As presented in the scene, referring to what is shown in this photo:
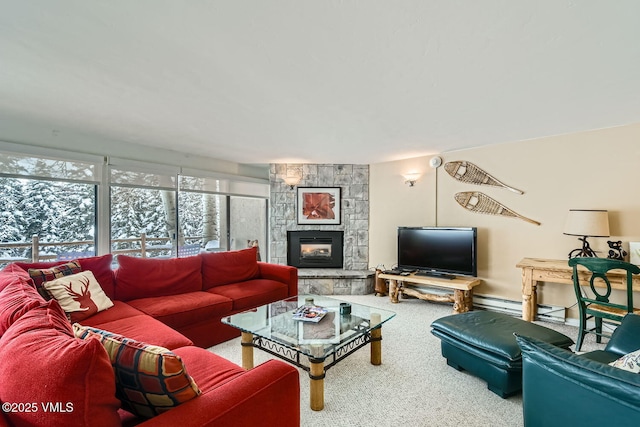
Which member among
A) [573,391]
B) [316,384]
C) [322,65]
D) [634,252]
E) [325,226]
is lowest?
[316,384]

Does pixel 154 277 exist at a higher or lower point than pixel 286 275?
higher

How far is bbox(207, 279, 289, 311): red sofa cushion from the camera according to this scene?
10.3 ft

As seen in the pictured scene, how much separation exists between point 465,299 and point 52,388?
4.07 m

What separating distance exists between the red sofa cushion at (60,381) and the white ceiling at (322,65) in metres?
1.44

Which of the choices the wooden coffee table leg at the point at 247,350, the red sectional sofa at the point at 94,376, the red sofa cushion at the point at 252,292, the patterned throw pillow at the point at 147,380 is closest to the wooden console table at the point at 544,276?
the red sofa cushion at the point at 252,292

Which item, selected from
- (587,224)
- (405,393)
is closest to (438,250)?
(587,224)

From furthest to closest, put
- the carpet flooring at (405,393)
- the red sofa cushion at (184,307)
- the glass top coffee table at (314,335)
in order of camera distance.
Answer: the red sofa cushion at (184,307) → the glass top coffee table at (314,335) → the carpet flooring at (405,393)

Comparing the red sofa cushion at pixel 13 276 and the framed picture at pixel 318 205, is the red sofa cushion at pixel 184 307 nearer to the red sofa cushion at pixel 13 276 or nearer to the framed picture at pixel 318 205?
the red sofa cushion at pixel 13 276

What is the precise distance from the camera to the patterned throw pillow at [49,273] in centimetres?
231

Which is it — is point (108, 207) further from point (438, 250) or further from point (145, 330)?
point (438, 250)

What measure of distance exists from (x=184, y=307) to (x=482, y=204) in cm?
380

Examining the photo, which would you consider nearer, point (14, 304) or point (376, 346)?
point (14, 304)

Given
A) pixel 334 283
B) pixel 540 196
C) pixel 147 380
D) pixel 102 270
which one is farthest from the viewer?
pixel 334 283

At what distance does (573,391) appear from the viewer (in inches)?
48.7
